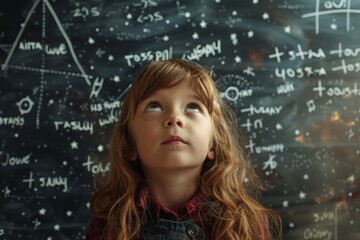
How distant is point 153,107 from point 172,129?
86 mm

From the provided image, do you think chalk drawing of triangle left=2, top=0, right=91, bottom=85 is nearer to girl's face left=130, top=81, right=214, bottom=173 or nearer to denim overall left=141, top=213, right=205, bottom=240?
girl's face left=130, top=81, right=214, bottom=173

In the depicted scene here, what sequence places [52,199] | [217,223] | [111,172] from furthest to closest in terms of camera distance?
[52,199], [111,172], [217,223]

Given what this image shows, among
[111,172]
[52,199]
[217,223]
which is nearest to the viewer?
[217,223]

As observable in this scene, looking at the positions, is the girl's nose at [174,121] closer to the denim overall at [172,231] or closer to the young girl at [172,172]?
the young girl at [172,172]

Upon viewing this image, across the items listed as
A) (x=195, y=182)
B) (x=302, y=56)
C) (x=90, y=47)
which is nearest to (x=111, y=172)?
(x=195, y=182)

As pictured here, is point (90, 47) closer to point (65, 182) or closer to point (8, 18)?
point (8, 18)

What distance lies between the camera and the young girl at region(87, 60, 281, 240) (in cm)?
105

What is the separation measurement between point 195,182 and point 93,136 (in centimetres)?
69

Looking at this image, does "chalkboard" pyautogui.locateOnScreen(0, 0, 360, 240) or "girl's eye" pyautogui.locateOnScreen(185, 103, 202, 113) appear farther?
"chalkboard" pyautogui.locateOnScreen(0, 0, 360, 240)

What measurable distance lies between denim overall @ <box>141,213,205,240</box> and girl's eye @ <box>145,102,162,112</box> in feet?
0.86

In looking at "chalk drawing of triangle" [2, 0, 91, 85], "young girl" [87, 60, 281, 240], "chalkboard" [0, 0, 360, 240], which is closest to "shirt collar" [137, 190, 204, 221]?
"young girl" [87, 60, 281, 240]

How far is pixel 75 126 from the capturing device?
1698mm

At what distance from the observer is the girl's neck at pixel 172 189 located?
1100mm

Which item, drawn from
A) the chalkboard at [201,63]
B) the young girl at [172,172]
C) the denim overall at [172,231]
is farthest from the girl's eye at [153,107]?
the chalkboard at [201,63]
